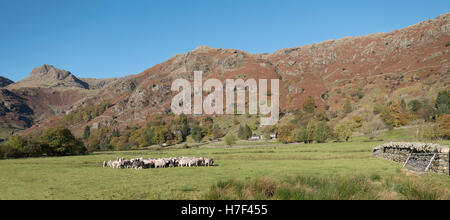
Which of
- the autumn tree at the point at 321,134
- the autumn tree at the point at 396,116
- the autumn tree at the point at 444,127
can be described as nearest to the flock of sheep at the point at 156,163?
the autumn tree at the point at 444,127

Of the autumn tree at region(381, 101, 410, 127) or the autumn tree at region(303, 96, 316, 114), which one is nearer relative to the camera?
the autumn tree at region(381, 101, 410, 127)

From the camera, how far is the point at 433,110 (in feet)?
346

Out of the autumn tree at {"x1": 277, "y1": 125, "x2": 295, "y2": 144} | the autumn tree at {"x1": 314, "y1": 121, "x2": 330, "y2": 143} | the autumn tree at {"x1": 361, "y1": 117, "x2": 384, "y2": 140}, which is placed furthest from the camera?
the autumn tree at {"x1": 277, "y1": 125, "x2": 295, "y2": 144}

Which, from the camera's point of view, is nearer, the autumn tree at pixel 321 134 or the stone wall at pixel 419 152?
the stone wall at pixel 419 152

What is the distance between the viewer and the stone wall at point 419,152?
22719mm

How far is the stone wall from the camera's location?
22.7 meters

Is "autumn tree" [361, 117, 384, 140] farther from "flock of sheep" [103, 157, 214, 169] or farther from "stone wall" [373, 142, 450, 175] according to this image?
"flock of sheep" [103, 157, 214, 169]

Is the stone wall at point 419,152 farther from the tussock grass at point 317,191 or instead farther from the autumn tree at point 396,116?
the autumn tree at point 396,116

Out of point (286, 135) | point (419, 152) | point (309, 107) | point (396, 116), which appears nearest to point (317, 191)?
point (419, 152)

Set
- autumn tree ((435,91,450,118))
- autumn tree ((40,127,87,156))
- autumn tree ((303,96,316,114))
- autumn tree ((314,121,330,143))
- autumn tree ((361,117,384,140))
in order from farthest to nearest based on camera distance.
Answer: autumn tree ((303,96,316,114)) < autumn tree ((361,117,384,140)) < autumn tree ((435,91,450,118)) < autumn tree ((314,121,330,143)) < autumn tree ((40,127,87,156))

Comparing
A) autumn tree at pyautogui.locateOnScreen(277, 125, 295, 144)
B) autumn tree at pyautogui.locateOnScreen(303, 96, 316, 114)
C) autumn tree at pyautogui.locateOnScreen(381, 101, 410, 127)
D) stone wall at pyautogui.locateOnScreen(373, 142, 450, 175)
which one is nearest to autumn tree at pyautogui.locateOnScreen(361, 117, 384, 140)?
autumn tree at pyautogui.locateOnScreen(381, 101, 410, 127)

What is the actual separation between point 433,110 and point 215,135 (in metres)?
98.2
